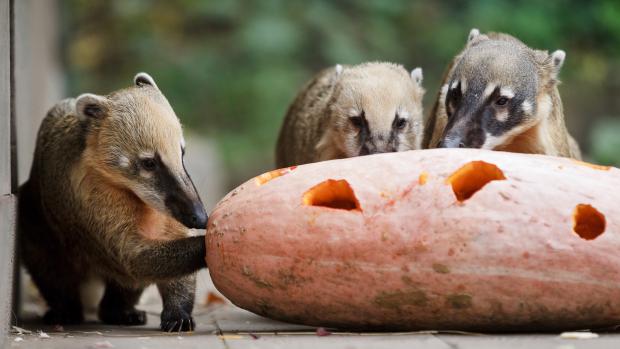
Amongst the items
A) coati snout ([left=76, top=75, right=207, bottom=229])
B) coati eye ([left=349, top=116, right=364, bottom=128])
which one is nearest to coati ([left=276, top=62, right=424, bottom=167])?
coati eye ([left=349, top=116, right=364, bottom=128])

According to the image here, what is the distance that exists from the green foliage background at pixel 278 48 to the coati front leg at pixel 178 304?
27.9ft

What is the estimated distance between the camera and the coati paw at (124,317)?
673 cm

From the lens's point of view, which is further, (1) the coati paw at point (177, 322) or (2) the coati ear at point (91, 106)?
(2) the coati ear at point (91, 106)

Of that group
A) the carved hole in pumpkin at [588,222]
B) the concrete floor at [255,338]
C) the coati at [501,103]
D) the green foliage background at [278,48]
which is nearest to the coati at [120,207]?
the concrete floor at [255,338]

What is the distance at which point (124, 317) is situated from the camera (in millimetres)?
6730

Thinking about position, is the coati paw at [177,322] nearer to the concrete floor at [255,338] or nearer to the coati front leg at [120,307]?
the concrete floor at [255,338]

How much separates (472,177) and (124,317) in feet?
8.42

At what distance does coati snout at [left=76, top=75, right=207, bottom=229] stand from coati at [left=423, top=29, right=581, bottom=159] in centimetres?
156

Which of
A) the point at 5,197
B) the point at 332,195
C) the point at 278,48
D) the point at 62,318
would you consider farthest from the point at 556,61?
the point at 278,48

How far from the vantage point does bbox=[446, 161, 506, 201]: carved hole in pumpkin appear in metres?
5.22

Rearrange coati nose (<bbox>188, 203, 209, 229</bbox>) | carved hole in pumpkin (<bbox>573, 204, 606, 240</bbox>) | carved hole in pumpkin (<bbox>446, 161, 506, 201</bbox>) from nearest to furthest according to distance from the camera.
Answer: carved hole in pumpkin (<bbox>573, 204, 606, 240</bbox>) < carved hole in pumpkin (<bbox>446, 161, 506, 201</bbox>) < coati nose (<bbox>188, 203, 209, 229</bbox>)

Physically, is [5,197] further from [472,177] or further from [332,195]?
[472,177]

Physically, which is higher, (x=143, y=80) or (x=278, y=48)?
(x=278, y=48)

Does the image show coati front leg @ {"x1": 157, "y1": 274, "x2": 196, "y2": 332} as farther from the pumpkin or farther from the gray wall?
the gray wall
